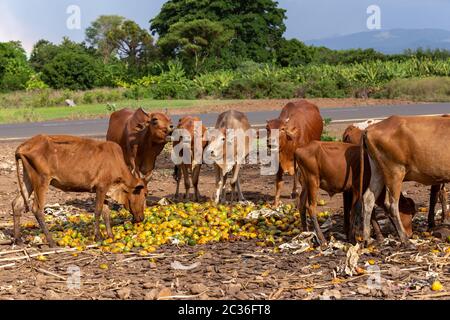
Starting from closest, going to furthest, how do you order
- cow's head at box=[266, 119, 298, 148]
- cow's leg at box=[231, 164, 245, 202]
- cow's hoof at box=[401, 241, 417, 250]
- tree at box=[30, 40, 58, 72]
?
1. cow's hoof at box=[401, 241, 417, 250]
2. cow's head at box=[266, 119, 298, 148]
3. cow's leg at box=[231, 164, 245, 202]
4. tree at box=[30, 40, 58, 72]

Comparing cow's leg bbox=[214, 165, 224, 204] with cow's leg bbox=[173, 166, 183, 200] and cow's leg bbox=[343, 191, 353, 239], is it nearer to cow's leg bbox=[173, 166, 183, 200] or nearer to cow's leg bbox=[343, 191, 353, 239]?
cow's leg bbox=[173, 166, 183, 200]

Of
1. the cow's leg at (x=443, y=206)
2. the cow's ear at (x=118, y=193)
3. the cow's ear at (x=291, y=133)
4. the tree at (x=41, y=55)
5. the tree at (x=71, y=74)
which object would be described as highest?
the tree at (x=41, y=55)

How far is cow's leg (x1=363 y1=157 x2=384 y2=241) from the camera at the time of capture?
29.6 feet

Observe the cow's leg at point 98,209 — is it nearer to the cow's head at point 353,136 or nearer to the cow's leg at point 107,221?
the cow's leg at point 107,221

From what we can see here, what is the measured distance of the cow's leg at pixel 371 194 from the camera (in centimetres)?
903

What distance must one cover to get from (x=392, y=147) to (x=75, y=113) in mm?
24555

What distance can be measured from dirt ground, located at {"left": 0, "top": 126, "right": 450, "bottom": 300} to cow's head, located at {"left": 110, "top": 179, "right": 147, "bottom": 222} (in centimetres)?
130

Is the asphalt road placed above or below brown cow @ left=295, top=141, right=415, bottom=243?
below

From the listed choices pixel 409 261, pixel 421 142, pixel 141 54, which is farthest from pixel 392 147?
A: pixel 141 54

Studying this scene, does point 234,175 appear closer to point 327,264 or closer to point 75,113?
point 327,264

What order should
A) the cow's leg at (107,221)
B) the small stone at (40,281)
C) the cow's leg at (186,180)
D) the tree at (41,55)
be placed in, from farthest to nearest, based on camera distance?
1. the tree at (41,55)
2. the cow's leg at (186,180)
3. the cow's leg at (107,221)
4. the small stone at (40,281)

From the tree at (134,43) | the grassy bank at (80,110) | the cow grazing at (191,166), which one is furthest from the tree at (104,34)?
the cow grazing at (191,166)

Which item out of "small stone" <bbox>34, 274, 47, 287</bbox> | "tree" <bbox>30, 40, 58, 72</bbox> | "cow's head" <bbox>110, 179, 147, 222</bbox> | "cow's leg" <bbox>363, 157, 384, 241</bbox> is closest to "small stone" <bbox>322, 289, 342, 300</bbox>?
"cow's leg" <bbox>363, 157, 384, 241</bbox>

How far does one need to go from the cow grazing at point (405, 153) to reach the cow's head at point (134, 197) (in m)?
3.22
